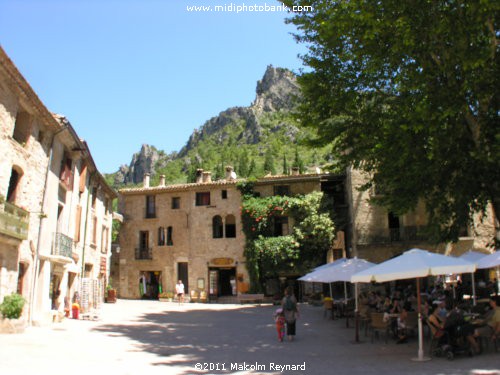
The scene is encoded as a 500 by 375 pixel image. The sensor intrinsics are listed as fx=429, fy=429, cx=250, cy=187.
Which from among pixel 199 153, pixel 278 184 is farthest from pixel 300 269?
pixel 199 153

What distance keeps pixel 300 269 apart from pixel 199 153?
10137 cm

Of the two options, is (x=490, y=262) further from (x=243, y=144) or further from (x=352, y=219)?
(x=243, y=144)

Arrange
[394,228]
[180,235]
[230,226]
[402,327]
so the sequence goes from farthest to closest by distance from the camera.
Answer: [180,235], [230,226], [394,228], [402,327]

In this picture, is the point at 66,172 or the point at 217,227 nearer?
the point at 66,172

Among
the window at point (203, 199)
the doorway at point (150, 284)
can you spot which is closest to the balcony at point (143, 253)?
the doorway at point (150, 284)

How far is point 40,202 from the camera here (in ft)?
53.0

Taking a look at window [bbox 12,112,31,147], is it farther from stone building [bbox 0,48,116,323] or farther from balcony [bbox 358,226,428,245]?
balcony [bbox 358,226,428,245]

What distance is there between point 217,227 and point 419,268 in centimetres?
2440

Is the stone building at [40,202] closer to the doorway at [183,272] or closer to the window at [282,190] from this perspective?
the doorway at [183,272]

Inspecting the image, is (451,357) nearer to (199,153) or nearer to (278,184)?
(278,184)

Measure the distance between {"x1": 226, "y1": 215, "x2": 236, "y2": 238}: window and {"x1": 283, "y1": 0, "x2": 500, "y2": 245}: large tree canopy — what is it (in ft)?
61.1

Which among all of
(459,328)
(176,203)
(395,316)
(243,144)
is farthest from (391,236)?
(243,144)

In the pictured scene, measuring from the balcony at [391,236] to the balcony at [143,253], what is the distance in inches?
639

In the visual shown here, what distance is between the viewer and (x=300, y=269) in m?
29.7
